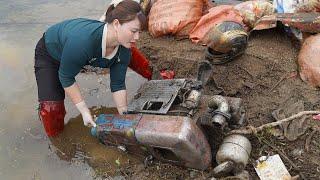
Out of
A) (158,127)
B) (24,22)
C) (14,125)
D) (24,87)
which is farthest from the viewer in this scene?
(24,22)

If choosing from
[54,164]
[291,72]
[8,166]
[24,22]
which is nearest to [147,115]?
[54,164]

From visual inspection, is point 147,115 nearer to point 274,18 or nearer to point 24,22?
point 274,18

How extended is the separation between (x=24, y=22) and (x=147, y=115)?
3.39 metres

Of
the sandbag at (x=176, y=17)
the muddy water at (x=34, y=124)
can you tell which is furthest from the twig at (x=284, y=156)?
the sandbag at (x=176, y=17)

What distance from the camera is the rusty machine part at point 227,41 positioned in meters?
3.82

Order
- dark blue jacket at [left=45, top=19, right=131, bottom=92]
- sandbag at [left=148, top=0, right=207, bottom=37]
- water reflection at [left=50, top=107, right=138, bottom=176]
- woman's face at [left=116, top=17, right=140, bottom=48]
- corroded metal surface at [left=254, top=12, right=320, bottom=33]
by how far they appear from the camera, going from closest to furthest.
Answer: woman's face at [left=116, top=17, right=140, bottom=48], dark blue jacket at [left=45, top=19, right=131, bottom=92], water reflection at [left=50, top=107, right=138, bottom=176], corroded metal surface at [left=254, top=12, right=320, bottom=33], sandbag at [left=148, top=0, right=207, bottom=37]

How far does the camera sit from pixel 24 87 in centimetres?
453

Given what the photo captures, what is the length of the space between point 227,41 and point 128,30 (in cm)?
109

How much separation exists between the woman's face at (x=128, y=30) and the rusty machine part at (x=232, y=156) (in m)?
1.03

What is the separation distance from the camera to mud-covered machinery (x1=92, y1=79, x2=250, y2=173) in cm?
298

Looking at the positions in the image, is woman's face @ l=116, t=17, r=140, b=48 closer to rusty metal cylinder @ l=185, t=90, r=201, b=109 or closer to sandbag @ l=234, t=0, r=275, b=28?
rusty metal cylinder @ l=185, t=90, r=201, b=109

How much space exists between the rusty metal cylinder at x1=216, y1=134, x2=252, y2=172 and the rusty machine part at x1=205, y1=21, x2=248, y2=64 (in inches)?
40.0

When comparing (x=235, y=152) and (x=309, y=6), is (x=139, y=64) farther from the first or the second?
(x=309, y=6)

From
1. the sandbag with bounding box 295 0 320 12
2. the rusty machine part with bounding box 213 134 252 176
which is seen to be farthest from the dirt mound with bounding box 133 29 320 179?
the sandbag with bounding box 295 0 320 12
